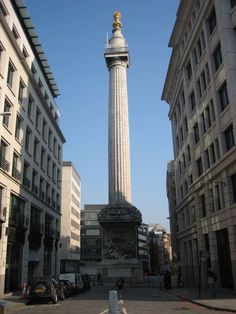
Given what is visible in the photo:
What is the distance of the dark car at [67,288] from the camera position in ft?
108

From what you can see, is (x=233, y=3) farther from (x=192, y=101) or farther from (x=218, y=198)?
(x=218, y=198)

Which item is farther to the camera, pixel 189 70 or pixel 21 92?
pixel 189 70

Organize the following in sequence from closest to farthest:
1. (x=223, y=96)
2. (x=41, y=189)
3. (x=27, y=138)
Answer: (x=223, y=96), (x=27, y=138), (x=41, y=189)

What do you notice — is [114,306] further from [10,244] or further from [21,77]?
[21,77]

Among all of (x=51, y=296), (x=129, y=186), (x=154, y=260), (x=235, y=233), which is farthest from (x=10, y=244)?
(x=154, y=260)

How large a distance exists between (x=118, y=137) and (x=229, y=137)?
98.6 ft

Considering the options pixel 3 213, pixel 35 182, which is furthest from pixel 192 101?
pixel 3 213

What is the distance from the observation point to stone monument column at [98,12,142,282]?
5156cm

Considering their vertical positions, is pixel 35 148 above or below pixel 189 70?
below

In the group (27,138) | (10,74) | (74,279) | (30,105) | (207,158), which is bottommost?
(74,279)

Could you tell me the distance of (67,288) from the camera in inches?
1318

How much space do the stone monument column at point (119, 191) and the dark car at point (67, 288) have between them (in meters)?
16.2

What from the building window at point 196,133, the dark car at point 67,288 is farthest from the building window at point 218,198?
the dark car at point 67,288

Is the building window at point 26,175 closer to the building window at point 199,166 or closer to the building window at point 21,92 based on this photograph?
the building window at point 21,92
